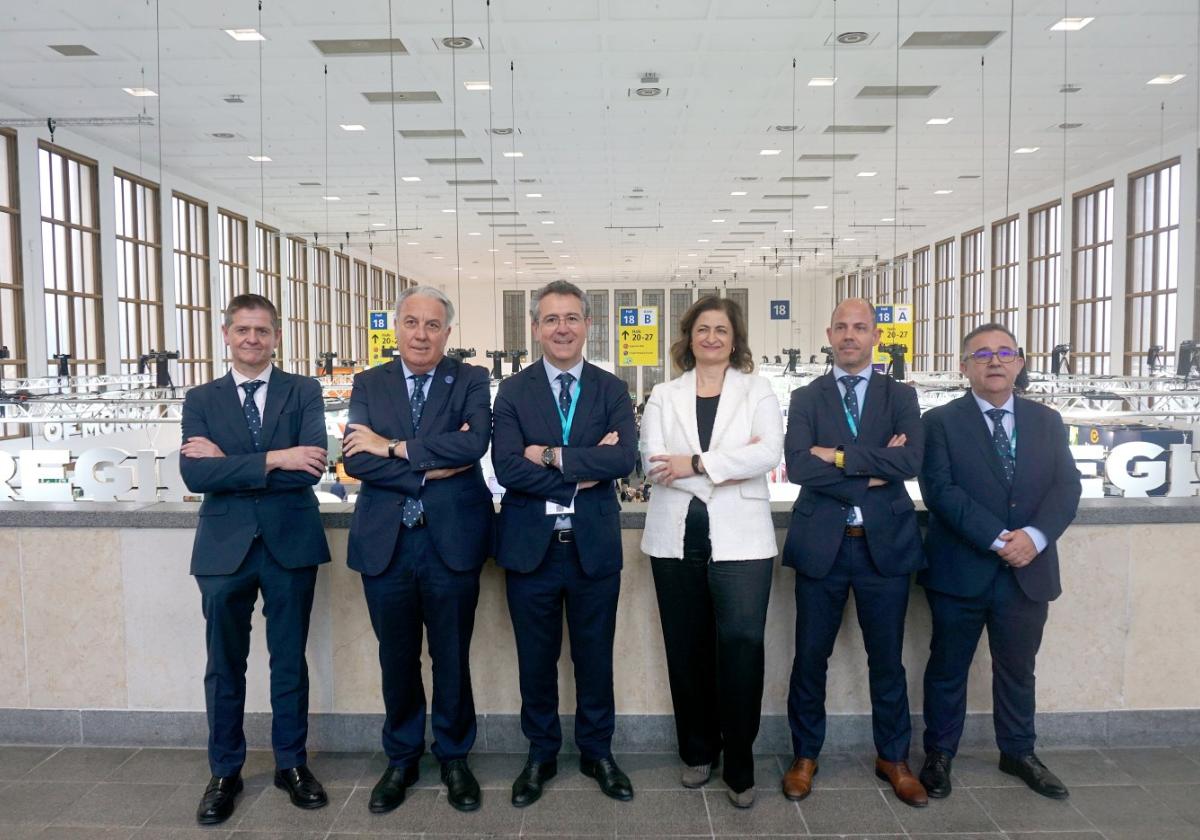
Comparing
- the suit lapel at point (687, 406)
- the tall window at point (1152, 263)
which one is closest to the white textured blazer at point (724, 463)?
the suit lapel at point (687, 406)

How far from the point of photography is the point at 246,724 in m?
3.75

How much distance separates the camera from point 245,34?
31.6 ft

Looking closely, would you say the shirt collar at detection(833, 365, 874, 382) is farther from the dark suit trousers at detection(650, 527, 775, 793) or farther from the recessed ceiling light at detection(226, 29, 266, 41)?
the recessed ceiling light at detection(226, 29, 266, 41)

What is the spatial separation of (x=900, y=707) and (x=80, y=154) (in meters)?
15.5

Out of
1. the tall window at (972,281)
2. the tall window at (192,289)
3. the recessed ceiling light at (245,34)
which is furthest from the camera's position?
the tall window at (972,281)

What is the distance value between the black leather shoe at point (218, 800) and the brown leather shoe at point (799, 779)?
1972 mm

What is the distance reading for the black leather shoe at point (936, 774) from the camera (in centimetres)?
325

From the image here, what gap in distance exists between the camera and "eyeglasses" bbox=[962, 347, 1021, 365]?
3268 mm

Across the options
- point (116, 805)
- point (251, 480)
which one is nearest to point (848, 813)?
point (251, 480)

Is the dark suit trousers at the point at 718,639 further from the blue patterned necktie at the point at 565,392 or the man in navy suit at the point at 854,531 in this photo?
the blue patterned necktie at the point at 565,392

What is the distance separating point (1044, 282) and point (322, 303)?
19452 mm

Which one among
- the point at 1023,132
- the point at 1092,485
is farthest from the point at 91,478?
the point at 1023,132

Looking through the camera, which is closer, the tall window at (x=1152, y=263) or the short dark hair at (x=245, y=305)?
the short dark hair at (x=245, y=305)

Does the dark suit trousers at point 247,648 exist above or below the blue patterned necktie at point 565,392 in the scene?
below
